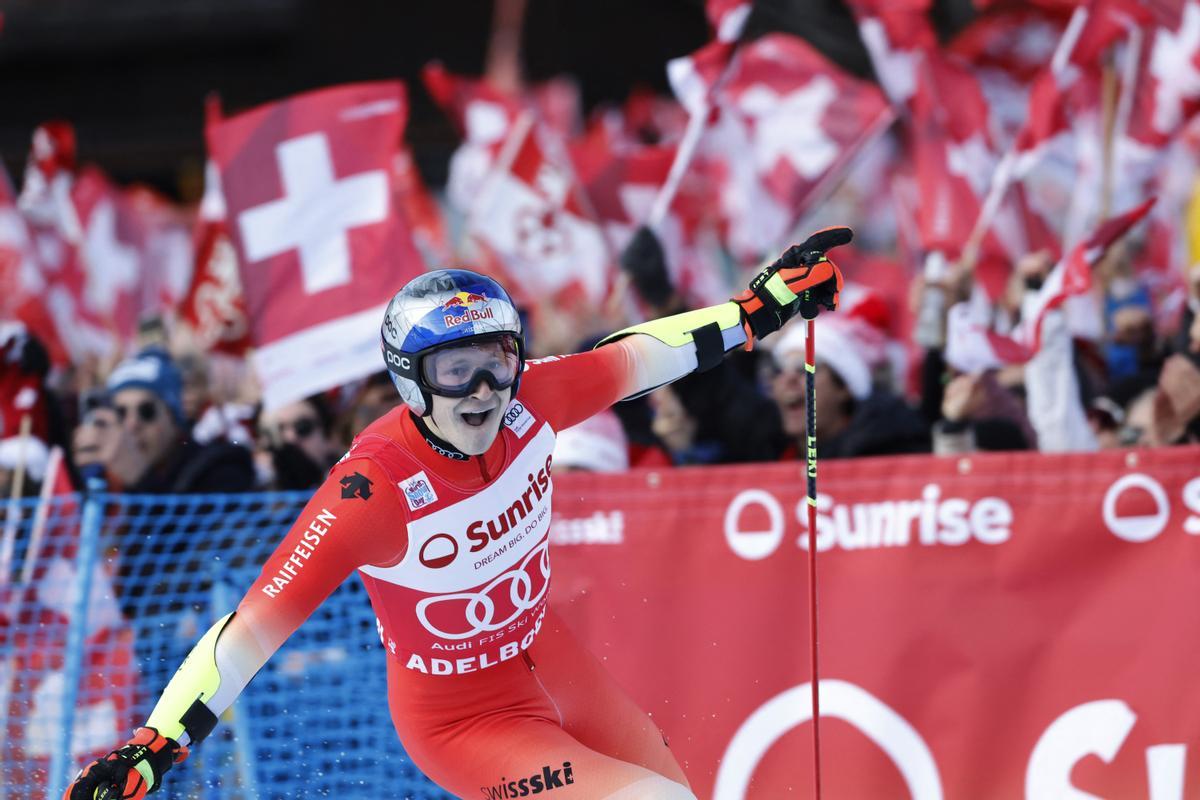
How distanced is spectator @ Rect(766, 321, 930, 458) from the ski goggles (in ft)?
6.75

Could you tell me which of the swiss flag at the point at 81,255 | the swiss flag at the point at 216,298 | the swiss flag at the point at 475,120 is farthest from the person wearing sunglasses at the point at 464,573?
the swiss flag at the point at 81,255

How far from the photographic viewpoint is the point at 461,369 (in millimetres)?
4145

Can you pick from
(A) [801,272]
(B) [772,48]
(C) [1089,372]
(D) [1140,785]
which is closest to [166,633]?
(A) [801,272]

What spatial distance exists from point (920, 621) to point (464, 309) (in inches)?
79.2

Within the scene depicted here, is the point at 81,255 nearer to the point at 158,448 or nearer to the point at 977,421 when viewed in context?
the point at 158,448

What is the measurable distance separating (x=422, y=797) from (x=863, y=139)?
16.7 ft

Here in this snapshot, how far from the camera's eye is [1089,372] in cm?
722

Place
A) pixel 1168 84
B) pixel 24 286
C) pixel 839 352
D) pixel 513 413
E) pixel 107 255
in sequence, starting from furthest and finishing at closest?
pixel 107 255
pixel 24 286
pixel 1168 84
pixel 839 352
pixel 513 413

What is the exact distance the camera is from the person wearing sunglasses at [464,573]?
402 centimetres

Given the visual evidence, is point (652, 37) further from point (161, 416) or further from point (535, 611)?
point (535, 611)

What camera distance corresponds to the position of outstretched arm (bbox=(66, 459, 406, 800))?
3.83m

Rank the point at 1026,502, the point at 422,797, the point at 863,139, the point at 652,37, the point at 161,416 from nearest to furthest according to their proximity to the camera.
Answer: the point at 1026,502 → the point at 422,797 → the point at 161,416 → the point at 863,139 → the point at 652,37

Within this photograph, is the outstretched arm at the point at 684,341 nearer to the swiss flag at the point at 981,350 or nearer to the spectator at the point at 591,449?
the spectator at the point at 591,449

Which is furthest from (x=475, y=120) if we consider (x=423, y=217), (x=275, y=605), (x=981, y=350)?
(x=275, y=605)
